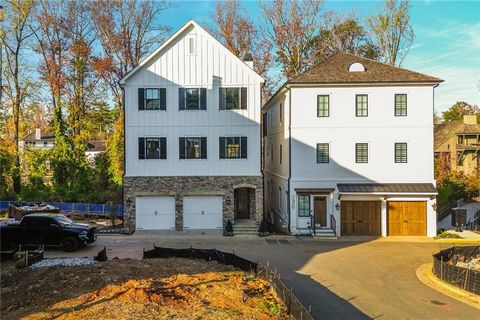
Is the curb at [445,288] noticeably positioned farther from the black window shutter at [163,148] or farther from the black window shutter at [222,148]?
the black window shutter at [163,148]

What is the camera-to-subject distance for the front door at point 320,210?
25.3 metres

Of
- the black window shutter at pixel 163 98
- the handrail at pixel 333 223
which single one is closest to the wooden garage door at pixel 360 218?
the handrail at pixel 333 223

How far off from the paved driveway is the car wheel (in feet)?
1.58

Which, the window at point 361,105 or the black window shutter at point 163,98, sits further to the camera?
the black window shutter at point 163,98

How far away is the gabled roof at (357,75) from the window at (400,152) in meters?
3.85

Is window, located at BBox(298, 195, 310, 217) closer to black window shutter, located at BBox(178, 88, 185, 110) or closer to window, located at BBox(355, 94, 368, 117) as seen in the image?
window, located at BBox(355, 94, 368, 117)

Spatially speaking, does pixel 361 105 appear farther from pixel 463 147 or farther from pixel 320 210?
pixel 463 147

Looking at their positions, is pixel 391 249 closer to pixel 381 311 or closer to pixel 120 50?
pixel 381 311

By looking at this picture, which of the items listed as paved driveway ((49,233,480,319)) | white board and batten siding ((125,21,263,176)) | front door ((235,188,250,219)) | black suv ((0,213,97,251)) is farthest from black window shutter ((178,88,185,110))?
black suv ((0,213,97,251))

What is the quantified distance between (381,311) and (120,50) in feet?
114

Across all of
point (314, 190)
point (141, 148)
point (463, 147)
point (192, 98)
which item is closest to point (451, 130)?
point (463, 147)

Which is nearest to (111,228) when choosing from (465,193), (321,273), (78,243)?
(78,243)

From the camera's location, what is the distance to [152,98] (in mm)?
25750

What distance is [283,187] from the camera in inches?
1081
